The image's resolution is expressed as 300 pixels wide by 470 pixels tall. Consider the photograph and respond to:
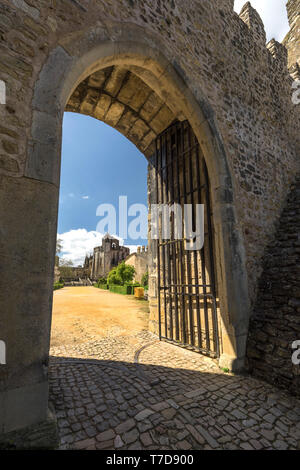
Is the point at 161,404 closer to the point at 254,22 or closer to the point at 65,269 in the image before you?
the point at 254,22

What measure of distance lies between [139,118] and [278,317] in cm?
506

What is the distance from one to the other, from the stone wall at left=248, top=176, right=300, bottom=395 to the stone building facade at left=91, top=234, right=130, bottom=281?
4004 cm

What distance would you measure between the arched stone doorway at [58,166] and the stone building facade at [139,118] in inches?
0.5

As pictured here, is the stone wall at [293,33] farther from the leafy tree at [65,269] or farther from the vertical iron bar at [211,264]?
the leafy tree at [65,269]

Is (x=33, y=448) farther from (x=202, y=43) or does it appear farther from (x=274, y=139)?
(x=274, y=139)

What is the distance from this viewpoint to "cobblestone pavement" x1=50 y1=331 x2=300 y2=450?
1889 millimetres

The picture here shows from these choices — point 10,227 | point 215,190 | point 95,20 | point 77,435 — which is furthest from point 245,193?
point 77,435

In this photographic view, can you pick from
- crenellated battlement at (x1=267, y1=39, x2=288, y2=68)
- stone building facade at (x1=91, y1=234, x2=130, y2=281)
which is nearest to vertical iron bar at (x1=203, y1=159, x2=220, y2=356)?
crenellated battlement at (x1=267, y1=39, x2=288, y2=68)

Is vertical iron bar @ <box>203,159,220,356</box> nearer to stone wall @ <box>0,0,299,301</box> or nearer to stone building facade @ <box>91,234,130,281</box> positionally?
stone wall @ <box>0,0,299,301</box>

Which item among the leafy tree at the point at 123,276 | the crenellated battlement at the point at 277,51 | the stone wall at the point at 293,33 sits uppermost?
the stone wall at the point at 293,33

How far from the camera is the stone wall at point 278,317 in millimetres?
2967

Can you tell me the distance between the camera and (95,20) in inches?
110

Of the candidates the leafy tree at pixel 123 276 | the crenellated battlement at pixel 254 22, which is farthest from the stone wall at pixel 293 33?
the leafy tree at pixel 123 276
